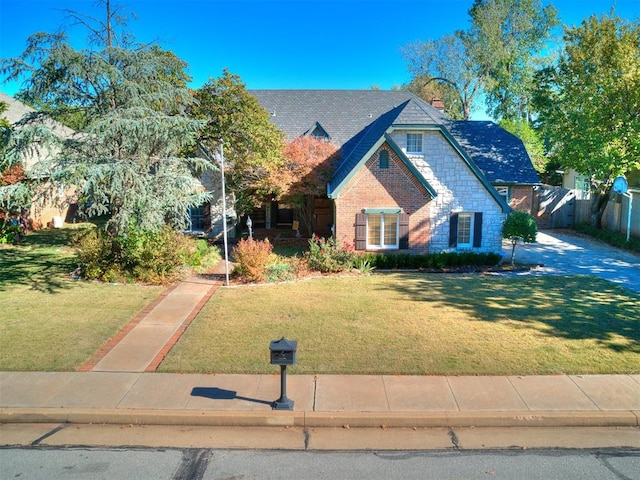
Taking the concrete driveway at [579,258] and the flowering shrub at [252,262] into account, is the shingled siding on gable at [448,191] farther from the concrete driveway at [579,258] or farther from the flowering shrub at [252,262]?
the flowering shrub at [252,262]

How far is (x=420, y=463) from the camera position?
6.39 meters

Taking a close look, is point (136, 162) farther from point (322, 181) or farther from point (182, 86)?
point (322, 181)

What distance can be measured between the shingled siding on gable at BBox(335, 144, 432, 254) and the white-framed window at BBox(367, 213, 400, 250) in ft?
1.42

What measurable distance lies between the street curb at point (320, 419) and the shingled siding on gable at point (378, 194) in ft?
38.8

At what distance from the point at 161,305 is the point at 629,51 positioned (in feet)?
72.6

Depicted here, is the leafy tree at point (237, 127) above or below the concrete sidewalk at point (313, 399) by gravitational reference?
above

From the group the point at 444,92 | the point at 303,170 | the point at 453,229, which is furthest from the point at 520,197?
the point at 444,92

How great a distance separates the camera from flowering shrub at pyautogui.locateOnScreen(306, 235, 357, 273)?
55.5 feet

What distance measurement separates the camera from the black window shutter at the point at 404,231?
61.8 feet

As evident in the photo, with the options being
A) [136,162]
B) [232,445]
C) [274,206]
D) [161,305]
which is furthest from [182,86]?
[232,445]

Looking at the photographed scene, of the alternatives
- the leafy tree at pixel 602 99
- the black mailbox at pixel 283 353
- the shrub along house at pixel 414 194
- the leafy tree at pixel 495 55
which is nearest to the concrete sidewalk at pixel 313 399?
the black mailbox at pixel 283 353

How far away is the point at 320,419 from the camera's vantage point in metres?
7.30

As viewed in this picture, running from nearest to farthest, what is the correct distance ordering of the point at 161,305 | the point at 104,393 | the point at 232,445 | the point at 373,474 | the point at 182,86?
1. the point at 373,474
2. the point at 232,445
3. the point at 104,393
4. the point at 161,305
5. the point at 182,86

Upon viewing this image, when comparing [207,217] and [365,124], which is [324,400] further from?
[365,124]
